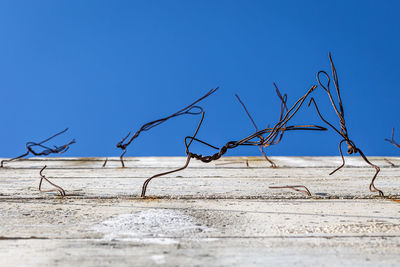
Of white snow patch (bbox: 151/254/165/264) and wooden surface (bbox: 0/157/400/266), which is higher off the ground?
wooden surface (bbox: 0/157/400/266)

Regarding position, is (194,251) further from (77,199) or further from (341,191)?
(341,191)

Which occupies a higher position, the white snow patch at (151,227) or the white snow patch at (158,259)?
the white snow patch at (151,227)

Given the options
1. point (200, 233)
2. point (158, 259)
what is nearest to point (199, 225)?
point (200, 233)

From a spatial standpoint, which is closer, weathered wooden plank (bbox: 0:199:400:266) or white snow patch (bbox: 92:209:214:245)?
weathered wooden plank (bbox: 0:199:400:266)

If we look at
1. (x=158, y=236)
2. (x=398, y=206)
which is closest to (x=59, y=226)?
(x=158, y=236)

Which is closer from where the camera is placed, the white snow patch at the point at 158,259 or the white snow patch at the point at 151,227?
the white snow patch at the point at 158,259

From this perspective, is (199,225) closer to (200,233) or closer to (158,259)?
(200,233)

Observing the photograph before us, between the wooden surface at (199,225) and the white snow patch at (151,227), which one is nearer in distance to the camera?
the wooden surface at (199,225)
